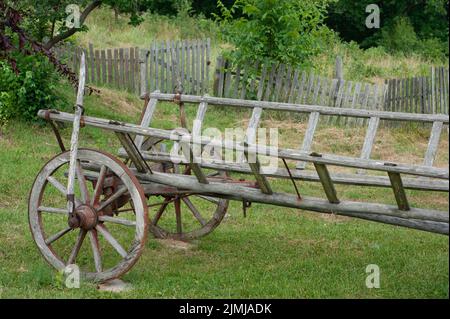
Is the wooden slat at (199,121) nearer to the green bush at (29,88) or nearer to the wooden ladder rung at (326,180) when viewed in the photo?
the wooden ladder rung at (326,180)

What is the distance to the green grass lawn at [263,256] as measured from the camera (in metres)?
5.90

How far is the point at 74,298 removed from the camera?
5.51m

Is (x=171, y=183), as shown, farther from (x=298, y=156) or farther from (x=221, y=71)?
(x=221, y=71)

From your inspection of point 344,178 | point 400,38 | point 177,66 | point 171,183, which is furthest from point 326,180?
point 400,38

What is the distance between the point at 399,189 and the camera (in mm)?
5133

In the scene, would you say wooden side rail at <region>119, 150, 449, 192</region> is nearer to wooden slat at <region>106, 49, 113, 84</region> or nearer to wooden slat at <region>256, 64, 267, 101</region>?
wooden slat at <region>256, 64, 267, 101</region>

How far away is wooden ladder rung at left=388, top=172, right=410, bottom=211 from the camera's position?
5027 millimetres

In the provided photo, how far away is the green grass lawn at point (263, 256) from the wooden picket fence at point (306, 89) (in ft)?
13.0

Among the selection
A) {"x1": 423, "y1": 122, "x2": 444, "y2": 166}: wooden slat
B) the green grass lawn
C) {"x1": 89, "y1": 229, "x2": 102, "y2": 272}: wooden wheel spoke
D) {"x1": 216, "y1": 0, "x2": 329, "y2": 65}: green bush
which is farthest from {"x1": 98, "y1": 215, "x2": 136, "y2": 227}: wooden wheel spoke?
{"x1": 216, "y1": 0, "x2": 329, "y2": 65}: green bush

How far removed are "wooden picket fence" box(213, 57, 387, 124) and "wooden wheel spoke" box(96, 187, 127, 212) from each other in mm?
8365

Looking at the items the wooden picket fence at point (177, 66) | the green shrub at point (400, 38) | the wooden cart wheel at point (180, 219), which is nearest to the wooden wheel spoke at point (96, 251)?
the wooden cart wheel at point (180, 219)

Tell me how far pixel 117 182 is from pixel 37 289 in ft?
3.27

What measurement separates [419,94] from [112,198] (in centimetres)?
1018
